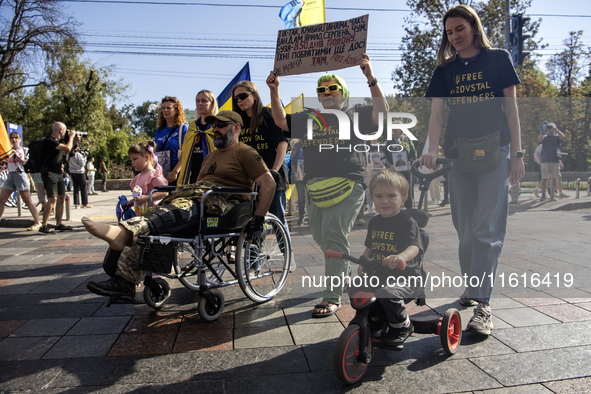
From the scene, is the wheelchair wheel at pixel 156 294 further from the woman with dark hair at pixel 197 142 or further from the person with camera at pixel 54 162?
the person with camera at pixel 54 162

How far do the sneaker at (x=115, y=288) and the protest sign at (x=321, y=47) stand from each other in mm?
1767

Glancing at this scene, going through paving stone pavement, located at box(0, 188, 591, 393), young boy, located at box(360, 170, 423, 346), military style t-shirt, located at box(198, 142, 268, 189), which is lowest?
paving stone pavement, located at box(0, 188, 591, 393)

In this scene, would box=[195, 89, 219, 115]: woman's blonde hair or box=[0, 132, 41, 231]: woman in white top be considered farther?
box=[0, 132, 41, 231]: woman in white top

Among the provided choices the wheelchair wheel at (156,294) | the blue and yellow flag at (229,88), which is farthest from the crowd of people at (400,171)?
the blue and yellow flag at (229,88)

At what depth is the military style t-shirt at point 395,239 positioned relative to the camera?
261 cm

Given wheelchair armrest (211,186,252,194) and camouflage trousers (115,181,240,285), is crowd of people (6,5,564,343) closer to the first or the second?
camouflage trousers (115,181,240,285)

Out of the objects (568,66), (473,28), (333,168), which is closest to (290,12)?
(333,168)

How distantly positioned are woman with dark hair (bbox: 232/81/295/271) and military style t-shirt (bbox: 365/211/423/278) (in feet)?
5.56

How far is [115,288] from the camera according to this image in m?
3.09

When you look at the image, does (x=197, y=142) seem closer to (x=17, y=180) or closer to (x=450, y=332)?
(x=450, y=332)

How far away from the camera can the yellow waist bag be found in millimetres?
3307

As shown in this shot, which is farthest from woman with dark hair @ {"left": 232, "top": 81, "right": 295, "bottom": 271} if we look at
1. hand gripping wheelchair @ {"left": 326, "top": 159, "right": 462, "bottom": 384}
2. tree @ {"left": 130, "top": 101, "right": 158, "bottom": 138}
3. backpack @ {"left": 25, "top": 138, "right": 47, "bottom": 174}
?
tree @ {"left": 130, "top": 101, "right": 158, "bottom": 138}

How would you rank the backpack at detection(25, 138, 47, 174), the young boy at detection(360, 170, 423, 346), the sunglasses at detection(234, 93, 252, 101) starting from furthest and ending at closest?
1. the backpack at detection(25, 138, 47, 174)
2. the sunglasses at detection(234, 93, 252, 101)
3. the young boy at detection(360, 170, 423, 346)

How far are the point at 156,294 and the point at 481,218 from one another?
243 cm
